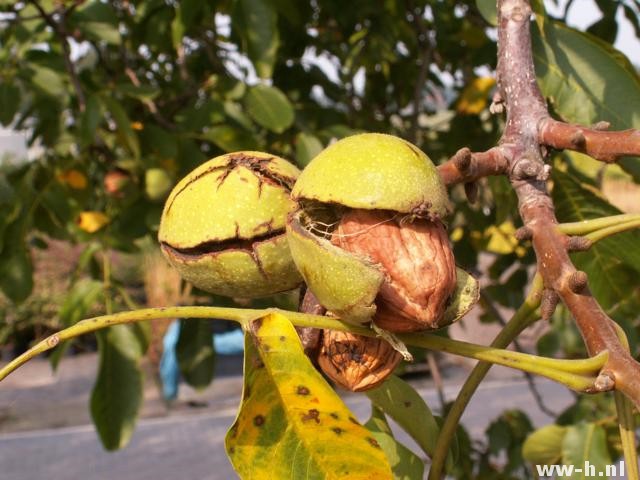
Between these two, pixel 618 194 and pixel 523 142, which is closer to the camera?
pixel 523 142

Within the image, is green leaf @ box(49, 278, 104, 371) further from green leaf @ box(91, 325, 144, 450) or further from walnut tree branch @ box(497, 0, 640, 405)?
walnut tree branch @ box(497, 0, 640, 405)

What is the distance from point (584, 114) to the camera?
1080 millimetres

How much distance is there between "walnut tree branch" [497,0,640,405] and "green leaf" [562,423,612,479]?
698mm

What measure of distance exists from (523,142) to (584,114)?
0.34 metres

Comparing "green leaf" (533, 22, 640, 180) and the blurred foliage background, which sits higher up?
"green leaf" (533, 22, 640, 180)

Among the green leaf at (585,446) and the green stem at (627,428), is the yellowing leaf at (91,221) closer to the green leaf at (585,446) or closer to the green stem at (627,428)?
the green leaf at (585,446)

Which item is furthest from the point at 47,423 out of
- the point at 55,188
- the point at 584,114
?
the point at 584,114

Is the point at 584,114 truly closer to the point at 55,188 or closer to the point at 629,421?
the point at 629,421

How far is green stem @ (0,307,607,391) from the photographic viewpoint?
24.3 inches

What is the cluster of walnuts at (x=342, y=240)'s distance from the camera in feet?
2.29

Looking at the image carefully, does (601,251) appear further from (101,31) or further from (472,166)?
(101,31)

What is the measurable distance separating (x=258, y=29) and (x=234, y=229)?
935mm

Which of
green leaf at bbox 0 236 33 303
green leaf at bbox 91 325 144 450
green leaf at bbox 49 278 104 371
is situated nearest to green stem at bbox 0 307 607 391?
green leaf at bbox 91 325 144 450

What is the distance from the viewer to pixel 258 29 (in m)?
1.65
